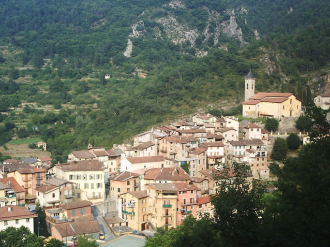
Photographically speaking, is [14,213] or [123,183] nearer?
[14,213]

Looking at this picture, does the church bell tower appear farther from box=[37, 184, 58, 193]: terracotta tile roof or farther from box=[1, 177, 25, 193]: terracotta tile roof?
box=[1, 177, 25, 193]: terracotta tile roof

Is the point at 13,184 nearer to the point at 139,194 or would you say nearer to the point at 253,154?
the point at 139,194

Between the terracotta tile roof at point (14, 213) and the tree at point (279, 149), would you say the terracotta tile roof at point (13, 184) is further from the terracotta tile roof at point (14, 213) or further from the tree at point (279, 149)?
the tree at point (279, 149)

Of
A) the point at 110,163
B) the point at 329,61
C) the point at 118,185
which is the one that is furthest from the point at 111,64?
the point at 118,185

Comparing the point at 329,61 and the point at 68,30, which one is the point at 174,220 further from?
the point at 68,30

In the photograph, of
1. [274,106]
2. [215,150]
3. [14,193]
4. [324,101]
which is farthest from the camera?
[324,101]

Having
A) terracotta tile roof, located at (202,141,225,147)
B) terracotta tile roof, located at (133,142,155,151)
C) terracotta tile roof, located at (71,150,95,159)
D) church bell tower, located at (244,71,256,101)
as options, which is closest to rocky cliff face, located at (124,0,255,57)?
church bell tower, located at (244,71,256,101)

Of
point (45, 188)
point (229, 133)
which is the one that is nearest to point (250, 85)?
point (229, 133)

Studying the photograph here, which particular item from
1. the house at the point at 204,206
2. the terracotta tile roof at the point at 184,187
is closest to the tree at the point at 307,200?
the terracotta tile roof at the point at 184,187
